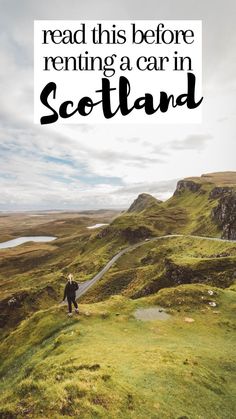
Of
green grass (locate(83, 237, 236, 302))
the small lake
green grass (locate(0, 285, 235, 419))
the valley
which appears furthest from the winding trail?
the small lake

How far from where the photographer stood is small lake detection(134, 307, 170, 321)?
128ft

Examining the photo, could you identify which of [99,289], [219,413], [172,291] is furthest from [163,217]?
[219,413]

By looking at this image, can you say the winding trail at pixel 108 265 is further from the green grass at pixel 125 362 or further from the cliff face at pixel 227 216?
A: the green grass at pixel 125 362

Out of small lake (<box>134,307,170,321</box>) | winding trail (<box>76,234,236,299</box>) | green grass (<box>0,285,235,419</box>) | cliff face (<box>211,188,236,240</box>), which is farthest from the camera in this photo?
cliff face (<box>211,188,236,240</box>)

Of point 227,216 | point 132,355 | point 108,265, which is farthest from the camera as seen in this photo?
point 227,216

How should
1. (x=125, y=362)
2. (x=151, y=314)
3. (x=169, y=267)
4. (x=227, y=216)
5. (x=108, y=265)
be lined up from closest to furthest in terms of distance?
(x=125, y=362), (x=151, y=314), (x=169, y=267), (x=108, y=265), (x=227, y=216)

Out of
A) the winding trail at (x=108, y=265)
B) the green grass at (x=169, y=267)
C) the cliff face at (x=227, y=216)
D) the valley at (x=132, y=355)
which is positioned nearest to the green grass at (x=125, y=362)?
the valley at (x=132, y=355)

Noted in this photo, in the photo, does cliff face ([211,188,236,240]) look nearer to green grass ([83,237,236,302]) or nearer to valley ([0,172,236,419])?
green grass ([83,237,236,302])

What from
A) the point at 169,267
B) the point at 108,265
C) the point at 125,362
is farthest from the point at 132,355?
the point at 108,265

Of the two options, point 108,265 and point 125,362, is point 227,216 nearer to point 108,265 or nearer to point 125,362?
point 108,265

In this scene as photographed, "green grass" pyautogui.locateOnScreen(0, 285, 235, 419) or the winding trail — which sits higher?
"green grass" pyautogui.locateOnScreen(0, 285, 235, 419)

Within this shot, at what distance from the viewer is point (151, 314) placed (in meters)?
40.1

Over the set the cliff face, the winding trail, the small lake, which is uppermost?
the cliff face

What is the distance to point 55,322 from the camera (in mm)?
37375
